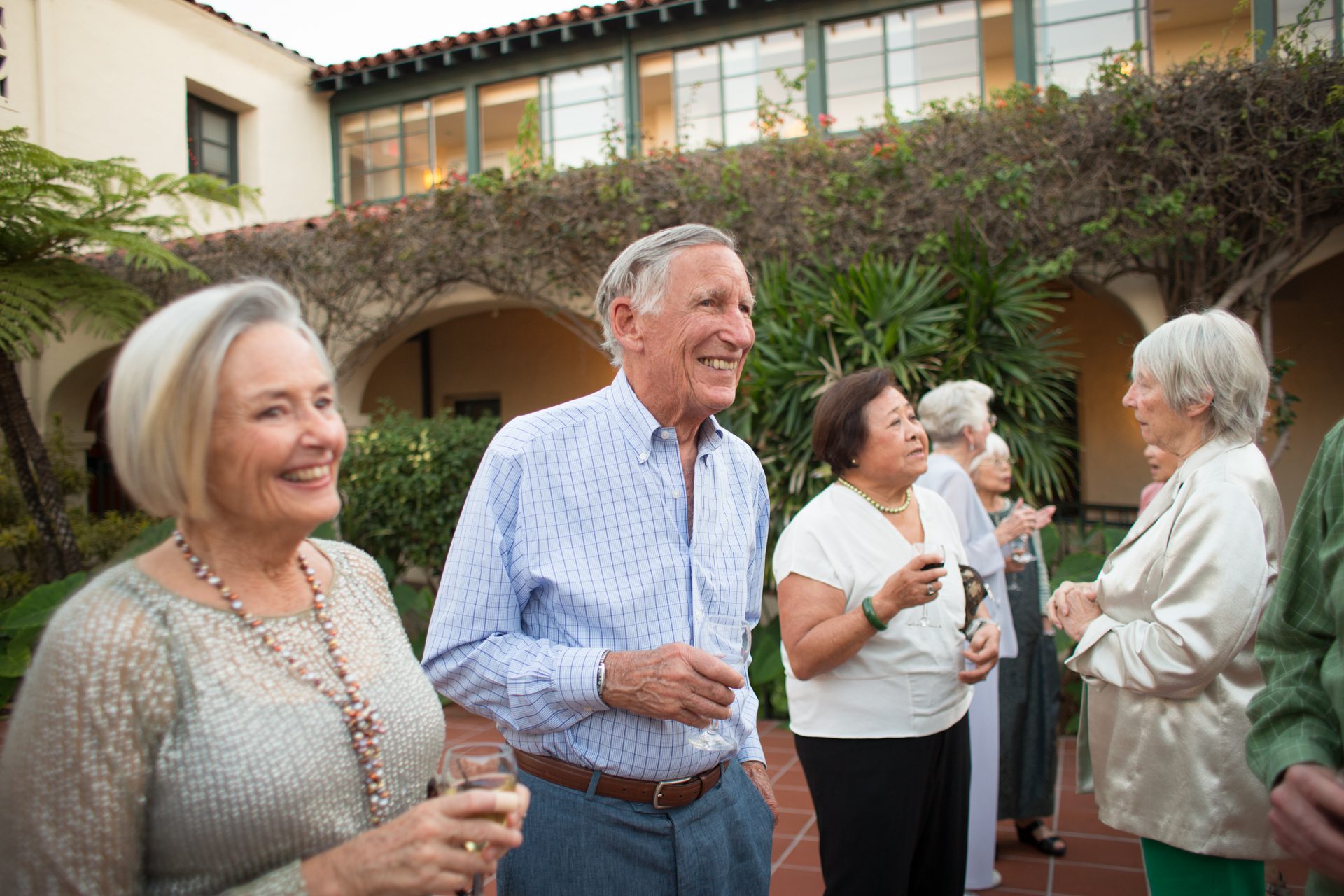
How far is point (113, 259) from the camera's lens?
33.3 ft

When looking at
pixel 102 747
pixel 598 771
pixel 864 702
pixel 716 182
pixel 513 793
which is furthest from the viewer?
pixel 716 182

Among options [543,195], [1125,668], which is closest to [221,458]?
[1125,668]

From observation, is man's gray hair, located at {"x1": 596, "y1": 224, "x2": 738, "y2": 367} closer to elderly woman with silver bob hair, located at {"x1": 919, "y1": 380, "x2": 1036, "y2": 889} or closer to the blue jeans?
the blue jeans

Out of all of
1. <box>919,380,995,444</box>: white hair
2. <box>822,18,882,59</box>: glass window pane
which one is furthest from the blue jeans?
<box>822,18,882,59</box>: glass window pane

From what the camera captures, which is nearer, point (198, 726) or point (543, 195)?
point (198, 726)

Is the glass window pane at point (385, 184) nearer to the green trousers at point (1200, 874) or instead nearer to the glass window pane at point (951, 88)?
the glass window pane at point (951, 88)

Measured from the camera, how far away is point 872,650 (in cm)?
274

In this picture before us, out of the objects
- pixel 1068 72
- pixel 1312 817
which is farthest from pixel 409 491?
pixel 1068 72

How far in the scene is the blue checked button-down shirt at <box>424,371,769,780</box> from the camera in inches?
74.5

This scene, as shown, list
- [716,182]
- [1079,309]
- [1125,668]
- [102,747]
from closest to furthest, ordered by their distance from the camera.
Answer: [102,747]
[1125,668]
[716,182]
[1079,309]

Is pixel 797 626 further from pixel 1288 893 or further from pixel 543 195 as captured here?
pixel 543 195

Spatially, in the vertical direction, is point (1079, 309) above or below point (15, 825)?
above

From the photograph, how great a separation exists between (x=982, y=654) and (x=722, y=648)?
42.1 inches

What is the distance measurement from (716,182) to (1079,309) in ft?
15.2
